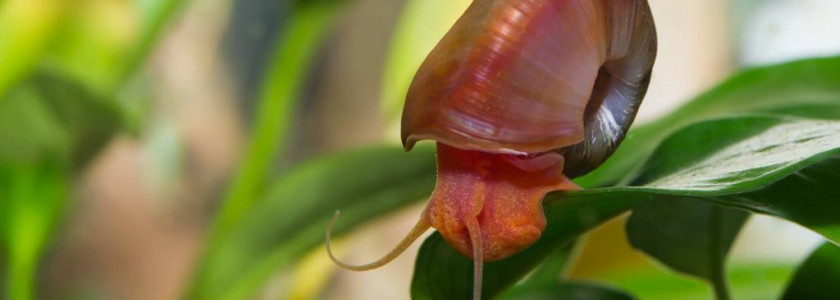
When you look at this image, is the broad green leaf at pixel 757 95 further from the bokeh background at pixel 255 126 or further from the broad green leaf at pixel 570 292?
the bokeh background at pixel 255 126

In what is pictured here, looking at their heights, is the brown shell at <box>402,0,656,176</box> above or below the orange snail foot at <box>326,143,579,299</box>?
above

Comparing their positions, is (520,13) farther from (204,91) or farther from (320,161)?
(204,91)

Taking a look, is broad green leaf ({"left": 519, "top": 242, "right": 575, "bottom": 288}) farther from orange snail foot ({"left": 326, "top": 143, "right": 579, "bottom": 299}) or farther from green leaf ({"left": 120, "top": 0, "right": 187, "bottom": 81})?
green leaf ({"left": 120, "top": 0, "right": 187, "bottom": 81})

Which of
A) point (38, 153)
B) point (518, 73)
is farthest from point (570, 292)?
point (38, 153)

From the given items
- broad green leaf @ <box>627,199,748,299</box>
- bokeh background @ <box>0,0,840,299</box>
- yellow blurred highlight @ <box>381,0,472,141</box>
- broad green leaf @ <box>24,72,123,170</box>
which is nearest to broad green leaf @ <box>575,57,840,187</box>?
broad green leaf @ <box>627,199,748,299</box>

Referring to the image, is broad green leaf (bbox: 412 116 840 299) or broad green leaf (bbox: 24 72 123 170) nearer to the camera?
broad green leaf (bbox: 412 116 840 299)

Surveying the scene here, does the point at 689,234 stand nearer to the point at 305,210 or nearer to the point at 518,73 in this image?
the point at 518,73

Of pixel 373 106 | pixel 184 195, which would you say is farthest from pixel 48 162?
pixel 373 106
